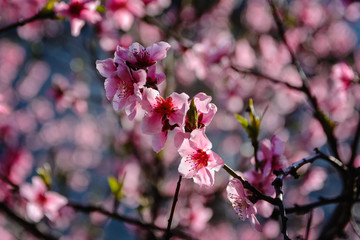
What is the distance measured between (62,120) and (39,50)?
4033 millimetres

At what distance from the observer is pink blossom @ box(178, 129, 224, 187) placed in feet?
2.78

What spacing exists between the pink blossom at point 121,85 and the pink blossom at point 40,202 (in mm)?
956

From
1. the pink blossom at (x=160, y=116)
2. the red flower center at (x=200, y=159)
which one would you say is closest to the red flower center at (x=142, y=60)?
the pink blossom at (x=160, y=116)

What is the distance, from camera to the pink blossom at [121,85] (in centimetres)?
89

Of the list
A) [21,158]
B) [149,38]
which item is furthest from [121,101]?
[149,38]

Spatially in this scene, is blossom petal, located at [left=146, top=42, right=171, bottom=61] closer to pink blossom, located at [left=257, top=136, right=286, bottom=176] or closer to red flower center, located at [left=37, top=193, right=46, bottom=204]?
pink blossom, located at [left=257, top=136, right=286, bottom=176]

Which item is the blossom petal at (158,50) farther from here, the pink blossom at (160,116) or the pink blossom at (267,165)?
the pink blossom at (267,165)

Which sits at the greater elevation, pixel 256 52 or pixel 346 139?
pixel 256 52

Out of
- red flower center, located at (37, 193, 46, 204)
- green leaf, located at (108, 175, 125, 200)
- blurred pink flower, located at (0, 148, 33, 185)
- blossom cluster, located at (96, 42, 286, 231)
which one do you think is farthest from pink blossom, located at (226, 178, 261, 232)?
blurred pink flower, located at (0, 148, 33, 185)

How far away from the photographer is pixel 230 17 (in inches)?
189

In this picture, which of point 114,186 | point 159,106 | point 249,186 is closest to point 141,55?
point 159,106

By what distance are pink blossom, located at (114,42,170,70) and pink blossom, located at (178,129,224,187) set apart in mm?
264

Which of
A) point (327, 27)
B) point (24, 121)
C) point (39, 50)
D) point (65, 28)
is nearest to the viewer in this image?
point (39, 50)

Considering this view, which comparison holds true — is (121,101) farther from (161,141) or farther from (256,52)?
(256,52)
